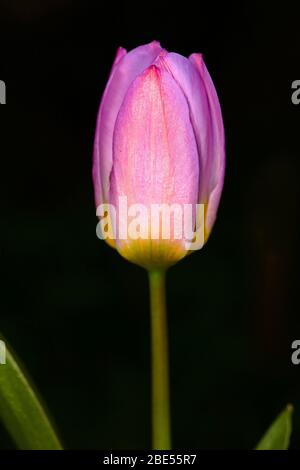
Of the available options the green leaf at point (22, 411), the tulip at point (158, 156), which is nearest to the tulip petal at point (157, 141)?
the tulip at point (158, 156)

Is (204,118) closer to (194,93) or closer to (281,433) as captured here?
(194,93)

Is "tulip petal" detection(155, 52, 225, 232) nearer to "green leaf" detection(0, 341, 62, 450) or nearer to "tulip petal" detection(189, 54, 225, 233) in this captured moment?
"tulip petal" detection(189, 54, 225, 233)

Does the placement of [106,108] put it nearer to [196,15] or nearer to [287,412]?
[287,412]

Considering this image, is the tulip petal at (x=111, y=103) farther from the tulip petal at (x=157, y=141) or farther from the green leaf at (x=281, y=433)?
the green leaf at (x=281, y=433)

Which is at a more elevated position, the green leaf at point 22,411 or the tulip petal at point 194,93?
the tulip petal at point 194,93

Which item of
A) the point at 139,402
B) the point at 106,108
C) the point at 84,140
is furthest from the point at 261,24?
the point at 106,108
